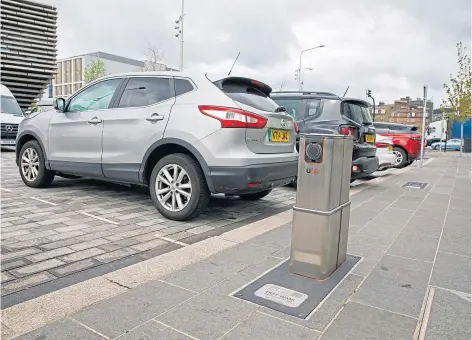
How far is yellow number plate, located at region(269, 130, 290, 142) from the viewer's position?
4.41 meters

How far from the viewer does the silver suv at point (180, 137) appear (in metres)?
4.06

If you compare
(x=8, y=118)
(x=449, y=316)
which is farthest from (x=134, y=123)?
(x=8, y=118)

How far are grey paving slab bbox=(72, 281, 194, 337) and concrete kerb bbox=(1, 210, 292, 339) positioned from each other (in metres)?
0.09

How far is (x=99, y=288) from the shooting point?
99.4 inches

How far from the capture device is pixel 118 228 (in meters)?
4.02

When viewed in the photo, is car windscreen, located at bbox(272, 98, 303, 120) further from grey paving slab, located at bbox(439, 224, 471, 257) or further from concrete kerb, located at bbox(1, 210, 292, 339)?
concrete kerb, located at bbox(1, 210, 292, 339)

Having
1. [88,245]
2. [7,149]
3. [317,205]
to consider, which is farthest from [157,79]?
[7,149]

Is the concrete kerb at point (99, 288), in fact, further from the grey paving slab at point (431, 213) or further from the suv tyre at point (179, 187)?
the grey paving slab at point (431, 213)

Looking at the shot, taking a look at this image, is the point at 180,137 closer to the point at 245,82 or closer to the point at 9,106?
the point at 245,82

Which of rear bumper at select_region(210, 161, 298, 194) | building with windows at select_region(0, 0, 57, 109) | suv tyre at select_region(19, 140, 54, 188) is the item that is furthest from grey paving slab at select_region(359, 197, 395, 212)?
building with windows at select_region(0, 0, 57, 109)

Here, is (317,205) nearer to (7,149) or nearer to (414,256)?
(414,256)

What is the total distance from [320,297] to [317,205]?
637 millimetres

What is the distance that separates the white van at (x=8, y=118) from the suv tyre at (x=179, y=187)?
32.7 ft

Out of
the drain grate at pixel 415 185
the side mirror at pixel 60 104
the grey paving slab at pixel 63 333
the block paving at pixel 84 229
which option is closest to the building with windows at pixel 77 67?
the drain grate at pixel 415 185
